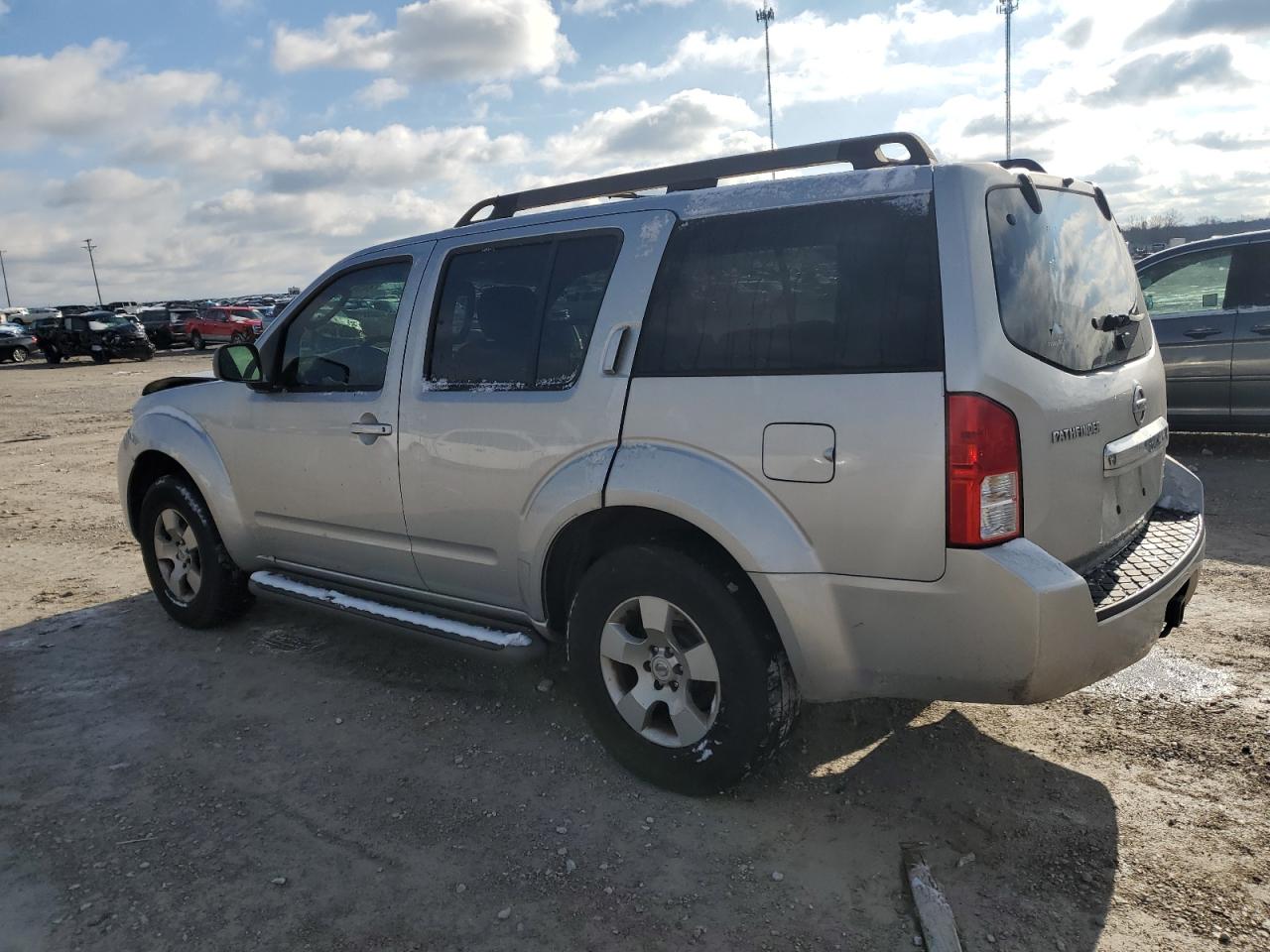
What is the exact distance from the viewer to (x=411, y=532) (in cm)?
389

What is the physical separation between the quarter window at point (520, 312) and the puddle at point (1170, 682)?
2.40 m

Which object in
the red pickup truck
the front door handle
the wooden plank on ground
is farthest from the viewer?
the red pickup truck

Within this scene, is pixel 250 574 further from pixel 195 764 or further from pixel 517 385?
pixel 517 385

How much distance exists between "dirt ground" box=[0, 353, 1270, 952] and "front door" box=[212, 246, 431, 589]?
64 cm

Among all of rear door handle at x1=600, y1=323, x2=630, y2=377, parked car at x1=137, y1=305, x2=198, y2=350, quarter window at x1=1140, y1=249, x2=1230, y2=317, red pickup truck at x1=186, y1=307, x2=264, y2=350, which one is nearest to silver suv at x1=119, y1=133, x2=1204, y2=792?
rear door handle at x1=600, y1=323, x2=630, y2=377

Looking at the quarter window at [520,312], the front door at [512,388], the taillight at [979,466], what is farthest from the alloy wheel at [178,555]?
the taillight at [979,466]

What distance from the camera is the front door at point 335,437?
13.0 feet

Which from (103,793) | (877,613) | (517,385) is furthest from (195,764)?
(877,613)

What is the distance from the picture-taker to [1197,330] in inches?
302

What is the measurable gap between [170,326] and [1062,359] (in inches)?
1506

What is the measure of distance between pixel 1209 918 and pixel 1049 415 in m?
1.38

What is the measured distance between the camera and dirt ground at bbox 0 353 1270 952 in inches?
102

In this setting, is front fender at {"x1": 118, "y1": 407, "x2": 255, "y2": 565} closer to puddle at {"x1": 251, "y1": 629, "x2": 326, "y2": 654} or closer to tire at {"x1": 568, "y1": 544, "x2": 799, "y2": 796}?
puddle at {"x1": 251, "y1": 629, "x2": 326, "y2": 654}

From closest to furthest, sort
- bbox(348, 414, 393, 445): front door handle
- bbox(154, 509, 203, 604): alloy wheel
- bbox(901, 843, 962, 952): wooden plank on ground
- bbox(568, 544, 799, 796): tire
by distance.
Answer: bbox(901, 843, 962, 952): wooden plank on ground, bbox(568, 544, 799, 796): tire, bbox(348, 414, 393, 445): front door handle, bbox(154, 509, 203, 604): alloy wheel
